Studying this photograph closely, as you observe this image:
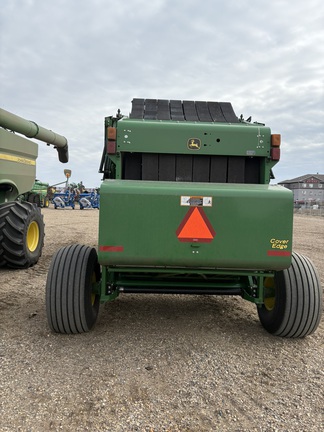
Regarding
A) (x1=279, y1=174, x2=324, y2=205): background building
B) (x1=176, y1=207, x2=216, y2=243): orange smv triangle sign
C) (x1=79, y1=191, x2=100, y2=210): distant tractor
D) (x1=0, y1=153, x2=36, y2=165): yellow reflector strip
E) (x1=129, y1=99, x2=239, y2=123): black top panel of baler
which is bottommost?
(x1=176, y1=207, x2=216, y2=243): orange smv triangle sign

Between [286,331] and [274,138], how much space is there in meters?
1.77

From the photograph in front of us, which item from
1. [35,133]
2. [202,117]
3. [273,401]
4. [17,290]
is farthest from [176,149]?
[35,133]

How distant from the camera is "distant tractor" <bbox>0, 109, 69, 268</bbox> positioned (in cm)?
558

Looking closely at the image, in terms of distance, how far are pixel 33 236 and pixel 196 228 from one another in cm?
464

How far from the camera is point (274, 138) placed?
338 centimetres

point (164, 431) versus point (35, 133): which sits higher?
point (35, 133)

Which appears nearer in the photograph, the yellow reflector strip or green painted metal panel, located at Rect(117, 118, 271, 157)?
green painted metal panel, located at Rect(117, 118, 271, 157)

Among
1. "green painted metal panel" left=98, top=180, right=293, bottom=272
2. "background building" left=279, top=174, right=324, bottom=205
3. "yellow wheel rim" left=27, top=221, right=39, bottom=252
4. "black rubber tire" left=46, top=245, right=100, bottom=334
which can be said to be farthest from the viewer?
"background building" left=279, top=174, right=324, bottom=205

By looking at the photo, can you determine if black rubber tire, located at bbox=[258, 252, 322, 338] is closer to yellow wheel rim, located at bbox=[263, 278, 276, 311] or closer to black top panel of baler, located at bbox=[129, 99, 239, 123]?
yellow wheel rim, located at bbox=[263, 278, 276, 311]

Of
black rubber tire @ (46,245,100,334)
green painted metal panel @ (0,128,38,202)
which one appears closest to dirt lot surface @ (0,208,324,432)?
black rubber tire @ (46,245,100,334)

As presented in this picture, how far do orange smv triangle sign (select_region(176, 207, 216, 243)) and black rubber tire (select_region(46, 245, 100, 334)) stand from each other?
1.04 metres

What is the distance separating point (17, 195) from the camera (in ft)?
21.4

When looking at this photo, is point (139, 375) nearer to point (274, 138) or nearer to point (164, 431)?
point (164, 431)

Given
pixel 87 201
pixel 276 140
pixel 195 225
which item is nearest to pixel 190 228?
pixel 195 225
